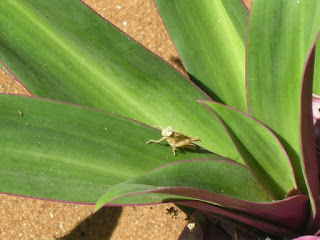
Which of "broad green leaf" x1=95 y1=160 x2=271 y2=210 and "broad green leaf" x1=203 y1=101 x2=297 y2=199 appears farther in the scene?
"broad green leaf" x1=203 y1=101 x2=297 y2=199

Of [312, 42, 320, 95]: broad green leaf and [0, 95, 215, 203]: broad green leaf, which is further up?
[312, 42, 320, 95]: broad green leaf

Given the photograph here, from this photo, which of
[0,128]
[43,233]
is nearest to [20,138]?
[0,128]

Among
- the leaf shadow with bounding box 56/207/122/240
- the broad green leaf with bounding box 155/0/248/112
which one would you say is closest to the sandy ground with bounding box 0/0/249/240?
the leaf shadow with bounding box 56/207/122/240

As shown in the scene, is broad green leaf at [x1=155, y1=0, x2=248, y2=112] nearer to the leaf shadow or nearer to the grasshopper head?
the grasshopper head

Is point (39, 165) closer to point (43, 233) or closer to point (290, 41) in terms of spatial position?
point (290, 41)

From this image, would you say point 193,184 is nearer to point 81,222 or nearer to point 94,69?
point 94,69

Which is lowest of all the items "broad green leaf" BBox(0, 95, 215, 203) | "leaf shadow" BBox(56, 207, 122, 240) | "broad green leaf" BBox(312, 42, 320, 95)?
"leaf shadow" BBox(56, 207, 122, 240)

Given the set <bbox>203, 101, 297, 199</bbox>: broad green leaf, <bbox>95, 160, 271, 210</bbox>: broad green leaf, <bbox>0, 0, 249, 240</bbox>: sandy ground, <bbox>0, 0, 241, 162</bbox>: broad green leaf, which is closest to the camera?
<bbox>95, 160, 271, 210</bbox>: broad green leaf
